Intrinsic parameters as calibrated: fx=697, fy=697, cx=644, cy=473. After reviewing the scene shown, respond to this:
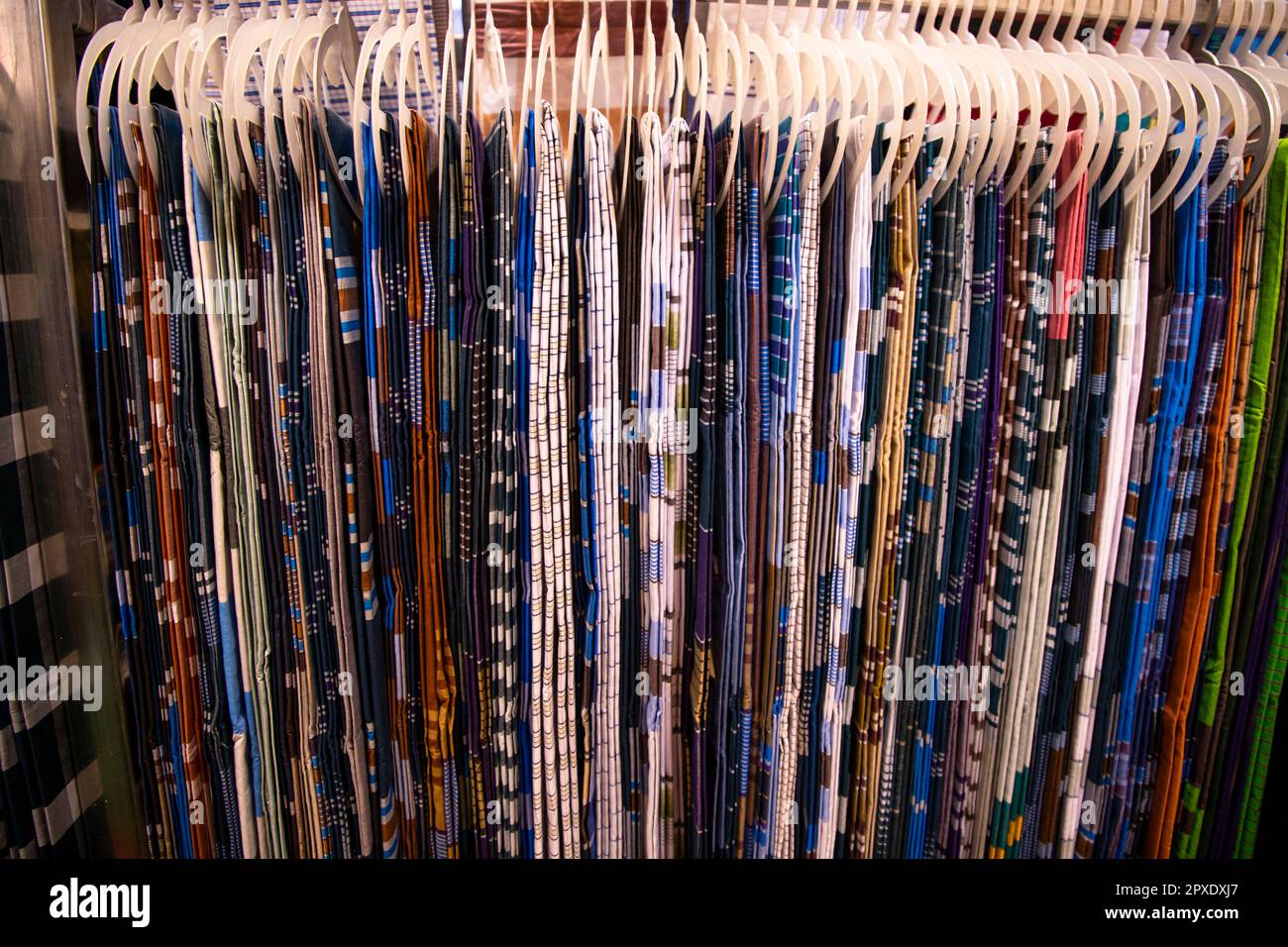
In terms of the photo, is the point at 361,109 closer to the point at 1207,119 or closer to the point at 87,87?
the point at 87,87

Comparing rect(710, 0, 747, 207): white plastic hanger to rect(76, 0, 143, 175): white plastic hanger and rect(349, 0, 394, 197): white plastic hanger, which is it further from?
rect(76, 0, 143, 175): white plastic hanger

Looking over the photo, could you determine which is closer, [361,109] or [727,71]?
[361,109]

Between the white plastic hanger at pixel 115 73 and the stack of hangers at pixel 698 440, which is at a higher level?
the white plastic hanger at pixel 115 73

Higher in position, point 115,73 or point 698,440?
point 115,73

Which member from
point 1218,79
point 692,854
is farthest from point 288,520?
point 1218,79

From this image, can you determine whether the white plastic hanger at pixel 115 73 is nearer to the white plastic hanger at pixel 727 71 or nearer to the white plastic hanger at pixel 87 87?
the white plastic hanger at pixel 87 87

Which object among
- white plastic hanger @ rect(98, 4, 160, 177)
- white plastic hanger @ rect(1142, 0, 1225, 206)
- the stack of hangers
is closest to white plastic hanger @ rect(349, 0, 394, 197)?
the stack of hangers

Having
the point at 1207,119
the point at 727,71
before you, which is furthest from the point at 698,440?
the point at 1207,119

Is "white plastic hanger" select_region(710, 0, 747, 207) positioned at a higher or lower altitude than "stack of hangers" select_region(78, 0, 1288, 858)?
higher

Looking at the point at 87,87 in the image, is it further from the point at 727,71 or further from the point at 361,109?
the point at 727,71

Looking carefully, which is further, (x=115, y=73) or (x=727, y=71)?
(x=727, y=71)

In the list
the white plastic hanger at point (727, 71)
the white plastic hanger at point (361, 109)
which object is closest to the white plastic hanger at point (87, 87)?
the white plastic hanger at point (361, 109)

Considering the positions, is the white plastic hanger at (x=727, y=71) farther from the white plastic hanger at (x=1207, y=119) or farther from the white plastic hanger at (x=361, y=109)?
the white plastic hanger at (x=1207, y=119)

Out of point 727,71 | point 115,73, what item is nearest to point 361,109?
point 115,73
